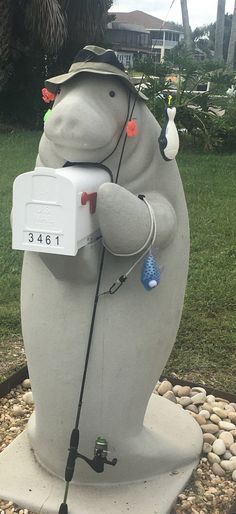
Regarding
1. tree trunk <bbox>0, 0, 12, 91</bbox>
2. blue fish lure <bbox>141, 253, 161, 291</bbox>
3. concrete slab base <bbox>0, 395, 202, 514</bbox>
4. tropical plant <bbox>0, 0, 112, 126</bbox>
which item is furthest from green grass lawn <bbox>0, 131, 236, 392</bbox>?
tree trunk <bbox>0, 0, 12, 91</bbox>

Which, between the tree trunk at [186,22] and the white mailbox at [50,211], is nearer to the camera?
the white mailbox at [50,211]

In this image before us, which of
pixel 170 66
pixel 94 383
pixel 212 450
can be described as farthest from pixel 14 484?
pixel 170 66

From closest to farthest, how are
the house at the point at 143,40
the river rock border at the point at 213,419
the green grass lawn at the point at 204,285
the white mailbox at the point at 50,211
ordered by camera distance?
the white mailbox at the point at 50,211, the house at the point at 143,40, the river rock border at the point at 213,419, the green grass lawn at the point at 204,285

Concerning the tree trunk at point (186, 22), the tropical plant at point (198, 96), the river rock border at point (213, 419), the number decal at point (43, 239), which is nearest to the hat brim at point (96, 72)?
the number decal at point (43, 239)

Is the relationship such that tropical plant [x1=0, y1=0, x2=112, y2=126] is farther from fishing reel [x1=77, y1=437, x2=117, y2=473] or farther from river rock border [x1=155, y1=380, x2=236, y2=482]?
fishing reel [x1=77, y1=437, x2=117, y2=473]

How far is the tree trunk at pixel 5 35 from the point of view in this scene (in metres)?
11.6

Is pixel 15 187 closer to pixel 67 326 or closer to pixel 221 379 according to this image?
pixel 67 326

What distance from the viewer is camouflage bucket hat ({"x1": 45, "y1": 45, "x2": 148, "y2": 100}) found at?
1.99 meters

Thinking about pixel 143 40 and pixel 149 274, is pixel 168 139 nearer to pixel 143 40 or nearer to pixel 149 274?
pixel 149 274

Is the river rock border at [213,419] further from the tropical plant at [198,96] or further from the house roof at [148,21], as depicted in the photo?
the tropical plant at [198,96]

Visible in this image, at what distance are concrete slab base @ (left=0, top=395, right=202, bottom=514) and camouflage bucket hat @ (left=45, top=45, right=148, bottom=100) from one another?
1.53m

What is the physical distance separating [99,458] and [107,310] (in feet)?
1.72

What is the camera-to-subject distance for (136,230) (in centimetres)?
192

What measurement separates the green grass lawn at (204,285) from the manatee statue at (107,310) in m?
1.32
